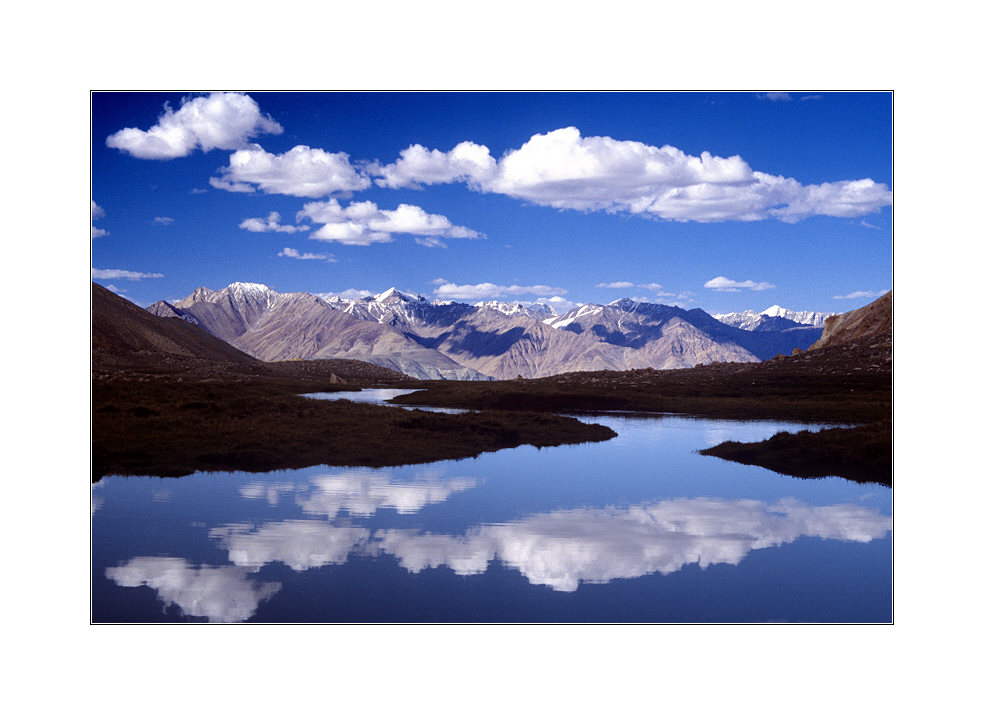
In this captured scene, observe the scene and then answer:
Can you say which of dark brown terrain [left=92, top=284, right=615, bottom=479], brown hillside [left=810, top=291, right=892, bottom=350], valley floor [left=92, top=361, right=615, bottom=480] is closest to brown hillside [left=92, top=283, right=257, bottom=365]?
dark brown terrain [left=92, top=284, right=615, bottom=479]

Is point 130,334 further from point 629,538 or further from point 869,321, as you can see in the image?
point 869,321

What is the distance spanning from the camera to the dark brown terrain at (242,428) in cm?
2139

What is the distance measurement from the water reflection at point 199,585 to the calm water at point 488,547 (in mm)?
43

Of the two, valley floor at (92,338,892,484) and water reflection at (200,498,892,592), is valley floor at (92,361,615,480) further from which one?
water reflection at (200,498,892,592)

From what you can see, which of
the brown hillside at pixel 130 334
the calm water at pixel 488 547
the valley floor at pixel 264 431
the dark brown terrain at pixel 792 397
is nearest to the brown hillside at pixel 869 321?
the dark brown terrain at pixel 792 397

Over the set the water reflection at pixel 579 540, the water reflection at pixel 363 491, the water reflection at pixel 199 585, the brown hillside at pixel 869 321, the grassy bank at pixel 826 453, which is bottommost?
the water reflection at pixel 199 585

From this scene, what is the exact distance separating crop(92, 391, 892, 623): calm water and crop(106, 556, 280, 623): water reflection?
0.14 ft

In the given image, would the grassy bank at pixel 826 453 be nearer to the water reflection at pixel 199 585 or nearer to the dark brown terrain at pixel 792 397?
the dark brown terrain at pixel 792 397

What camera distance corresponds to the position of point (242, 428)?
27.3 metres
